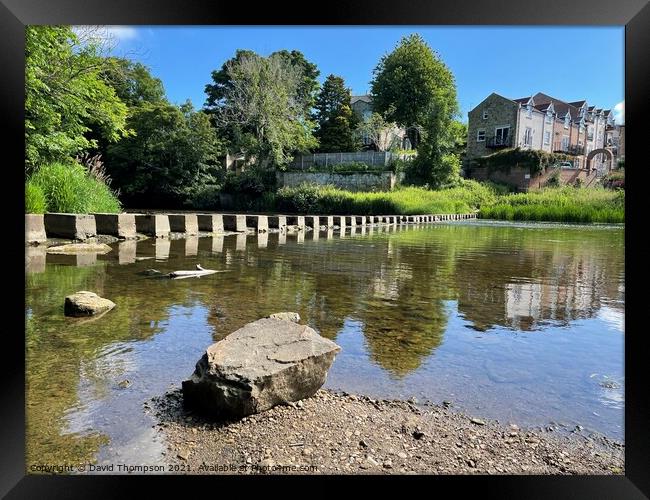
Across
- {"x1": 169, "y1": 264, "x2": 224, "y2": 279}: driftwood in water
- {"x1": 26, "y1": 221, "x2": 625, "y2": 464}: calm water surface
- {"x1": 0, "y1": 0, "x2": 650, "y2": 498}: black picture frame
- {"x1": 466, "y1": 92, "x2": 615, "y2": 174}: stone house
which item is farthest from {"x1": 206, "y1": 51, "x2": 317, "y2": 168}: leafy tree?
{"x1": 0, "y1": 0, "x2": 650, "y2": 498}: black picture frame

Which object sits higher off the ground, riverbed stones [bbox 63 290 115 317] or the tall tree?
the tall tree

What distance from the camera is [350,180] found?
2597 cm

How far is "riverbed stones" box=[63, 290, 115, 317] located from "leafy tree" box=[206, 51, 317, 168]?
22.7 metres

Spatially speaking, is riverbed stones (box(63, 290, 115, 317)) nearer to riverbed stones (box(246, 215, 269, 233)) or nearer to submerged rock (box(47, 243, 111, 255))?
submerged rock (box(47, 243, 111, 255))

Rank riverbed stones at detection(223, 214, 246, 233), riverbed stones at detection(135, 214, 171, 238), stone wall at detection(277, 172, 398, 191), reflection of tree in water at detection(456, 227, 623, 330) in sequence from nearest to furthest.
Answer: reflection of tree in water at detection(456, 227, 623, 330) → riverbed stones at detection(135, 214, 171, 238) → riverbed stones at detection(223, 214, 246, 233) → stone wall at detection(277, 172, 398, 191)

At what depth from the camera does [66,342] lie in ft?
8.18

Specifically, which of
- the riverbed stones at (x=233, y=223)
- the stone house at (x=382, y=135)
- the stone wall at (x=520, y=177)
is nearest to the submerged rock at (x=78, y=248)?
the riverbed stones at (x=233, y=223)

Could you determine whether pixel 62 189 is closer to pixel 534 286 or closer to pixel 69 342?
pixel 69 342

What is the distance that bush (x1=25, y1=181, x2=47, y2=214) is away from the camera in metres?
7.22

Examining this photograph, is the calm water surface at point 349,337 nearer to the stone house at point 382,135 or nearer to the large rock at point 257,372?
the large rock at point 257,372

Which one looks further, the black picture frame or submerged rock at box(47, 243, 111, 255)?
submerged rock at box(47, 243, 111, 255)

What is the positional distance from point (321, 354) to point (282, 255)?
5.20 meters
